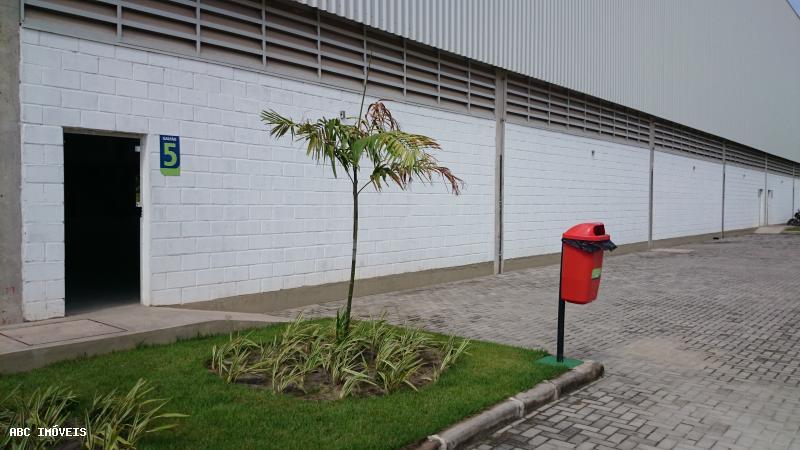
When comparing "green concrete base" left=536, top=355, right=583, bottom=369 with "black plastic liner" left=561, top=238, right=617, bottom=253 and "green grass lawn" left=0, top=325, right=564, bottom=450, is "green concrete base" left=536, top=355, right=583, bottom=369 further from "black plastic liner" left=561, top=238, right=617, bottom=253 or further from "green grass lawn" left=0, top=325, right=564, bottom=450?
"black plastic liner" left=561, top=238, right=617, bottom=253

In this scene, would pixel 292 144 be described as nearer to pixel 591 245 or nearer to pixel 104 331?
pixel 104 331

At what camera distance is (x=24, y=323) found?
22.2 feet

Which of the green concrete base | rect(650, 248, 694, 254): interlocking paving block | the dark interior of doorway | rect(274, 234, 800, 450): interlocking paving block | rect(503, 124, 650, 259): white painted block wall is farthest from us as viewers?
rect(650, 248, 694, 254): interlocking paving block

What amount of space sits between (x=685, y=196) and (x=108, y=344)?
23.5 metres

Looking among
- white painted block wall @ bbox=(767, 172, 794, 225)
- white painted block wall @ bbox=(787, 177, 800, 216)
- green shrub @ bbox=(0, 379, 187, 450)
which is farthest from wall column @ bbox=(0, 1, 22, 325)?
white painted block wall @ bbox=(787, 177, 800, 216)

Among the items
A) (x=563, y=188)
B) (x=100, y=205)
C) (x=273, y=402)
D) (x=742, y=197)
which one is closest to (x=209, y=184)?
(x=273, y=402)

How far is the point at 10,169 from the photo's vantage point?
21.8ft

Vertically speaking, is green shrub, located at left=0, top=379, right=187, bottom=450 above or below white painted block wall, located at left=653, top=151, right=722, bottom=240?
below

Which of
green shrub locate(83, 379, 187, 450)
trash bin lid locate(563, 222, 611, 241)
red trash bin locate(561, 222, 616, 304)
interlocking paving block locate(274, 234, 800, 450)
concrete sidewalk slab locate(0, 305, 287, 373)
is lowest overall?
interlocking paving block locate(274, 234, 800, 450)

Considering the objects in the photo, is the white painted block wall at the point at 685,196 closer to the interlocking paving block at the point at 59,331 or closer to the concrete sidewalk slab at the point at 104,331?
the concrete sidewalk slab at the point at 104,331

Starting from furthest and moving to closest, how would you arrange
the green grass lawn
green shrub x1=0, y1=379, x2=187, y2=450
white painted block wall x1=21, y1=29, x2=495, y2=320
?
white painted block wall x1=21, y1=29, x2=495, y2=320
the green grass lawn
green shrub x1=0, y1=379, x2=187, y2=450

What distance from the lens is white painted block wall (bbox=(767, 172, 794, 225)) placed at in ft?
122

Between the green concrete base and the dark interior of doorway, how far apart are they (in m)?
8.25

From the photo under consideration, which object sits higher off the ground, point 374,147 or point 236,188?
point 374,147
